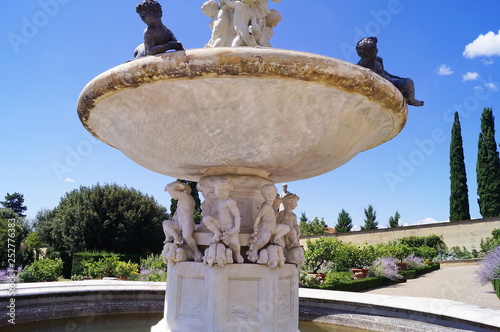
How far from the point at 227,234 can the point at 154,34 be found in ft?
6.30

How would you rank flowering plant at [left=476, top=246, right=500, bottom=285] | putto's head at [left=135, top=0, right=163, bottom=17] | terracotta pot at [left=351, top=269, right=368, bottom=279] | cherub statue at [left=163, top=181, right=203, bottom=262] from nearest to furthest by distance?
1. putto's head at [left=135, top=0, right=163, bottom=17]
2. cherub statue at [left=163, top=181, right=203, bottom=262]
3. flowering plant at [left=476, top=246, right=500, bottom=285]
4. terracotta pot at [left=351, top=269, right=368, bottom=279]

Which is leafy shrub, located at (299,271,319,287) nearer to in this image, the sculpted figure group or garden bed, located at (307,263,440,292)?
garden bed, located at (307,263,440,292)

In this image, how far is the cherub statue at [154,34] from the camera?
3.17 m

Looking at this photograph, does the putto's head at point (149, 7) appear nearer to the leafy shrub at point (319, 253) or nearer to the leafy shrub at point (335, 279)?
the leafy shrub at point (335, 279)

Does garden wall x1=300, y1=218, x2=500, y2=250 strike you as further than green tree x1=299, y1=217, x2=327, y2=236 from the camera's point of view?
No

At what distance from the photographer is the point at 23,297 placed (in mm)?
5586

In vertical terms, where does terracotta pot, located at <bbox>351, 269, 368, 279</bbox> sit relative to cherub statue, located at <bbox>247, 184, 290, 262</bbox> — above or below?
below

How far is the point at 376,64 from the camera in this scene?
12.7ft

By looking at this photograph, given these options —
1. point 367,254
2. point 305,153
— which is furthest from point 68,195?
point 305,153

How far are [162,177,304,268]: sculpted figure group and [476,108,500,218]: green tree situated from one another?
1165 inches

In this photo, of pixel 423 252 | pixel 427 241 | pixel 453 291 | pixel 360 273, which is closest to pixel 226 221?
pixel 453 291

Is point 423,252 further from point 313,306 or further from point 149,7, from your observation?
point 149,7

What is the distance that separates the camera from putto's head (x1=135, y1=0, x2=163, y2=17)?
339 cm

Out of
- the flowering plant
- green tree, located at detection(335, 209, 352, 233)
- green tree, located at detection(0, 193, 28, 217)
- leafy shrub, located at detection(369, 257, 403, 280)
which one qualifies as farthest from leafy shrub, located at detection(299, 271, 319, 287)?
green tree, located at detection(0, 193, 28, 217)
